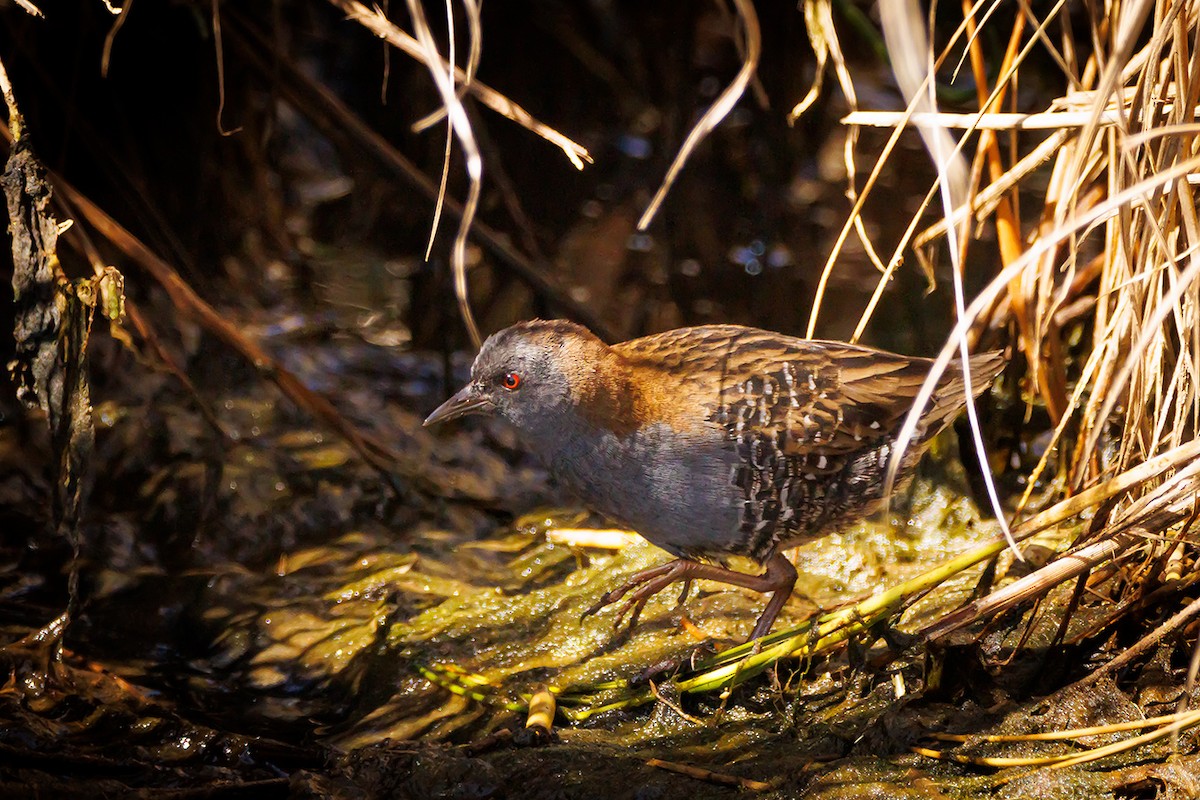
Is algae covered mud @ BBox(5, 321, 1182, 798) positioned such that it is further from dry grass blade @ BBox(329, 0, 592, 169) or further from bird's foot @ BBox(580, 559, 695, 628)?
dry grass blade @ BBox(329, 0, 592, 169)

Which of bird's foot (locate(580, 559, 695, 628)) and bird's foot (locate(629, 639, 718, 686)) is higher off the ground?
bird's foot (locate(580, 559, 695, 628))

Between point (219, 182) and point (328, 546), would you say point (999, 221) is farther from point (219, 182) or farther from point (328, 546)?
point (219, 182)

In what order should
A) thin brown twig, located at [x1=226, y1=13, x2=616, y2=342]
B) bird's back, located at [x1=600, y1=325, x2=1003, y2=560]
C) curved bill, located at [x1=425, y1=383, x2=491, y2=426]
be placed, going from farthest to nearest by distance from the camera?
thin brown twig, located at [x1=226, y1=13, x2=616, y2=342], curved bill, located at [x1=425, y1=383, x2=491, y2=426], bird's back, located at [x1=600, y1=325, x2=1003, y2=560]

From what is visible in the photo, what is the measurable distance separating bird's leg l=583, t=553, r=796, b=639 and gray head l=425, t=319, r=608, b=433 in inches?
22.1

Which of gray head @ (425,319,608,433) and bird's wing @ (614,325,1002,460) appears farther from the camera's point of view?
gray head @ (425,319,608,433)

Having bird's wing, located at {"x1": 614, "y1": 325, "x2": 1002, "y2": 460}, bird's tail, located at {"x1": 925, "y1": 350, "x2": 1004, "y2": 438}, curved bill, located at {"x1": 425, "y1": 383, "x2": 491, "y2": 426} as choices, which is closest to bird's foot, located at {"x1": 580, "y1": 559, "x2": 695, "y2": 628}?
bird's wing, located at {"x1": 614, "y1": 325, "x2": 1002, "y2": 460}

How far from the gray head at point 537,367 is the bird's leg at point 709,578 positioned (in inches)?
22.1

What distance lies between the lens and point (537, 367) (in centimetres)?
336

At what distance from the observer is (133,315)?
3145mm

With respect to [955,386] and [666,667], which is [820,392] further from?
[666,667]

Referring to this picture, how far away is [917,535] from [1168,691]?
1.41 m

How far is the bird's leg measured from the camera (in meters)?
3.27

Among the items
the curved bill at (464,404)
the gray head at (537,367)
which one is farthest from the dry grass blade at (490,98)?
the curved bill at (464,404)

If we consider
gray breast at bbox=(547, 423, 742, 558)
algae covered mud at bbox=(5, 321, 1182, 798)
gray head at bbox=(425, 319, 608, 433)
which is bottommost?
algae covered mud at bbox=(5, 321, 1182, 798)
